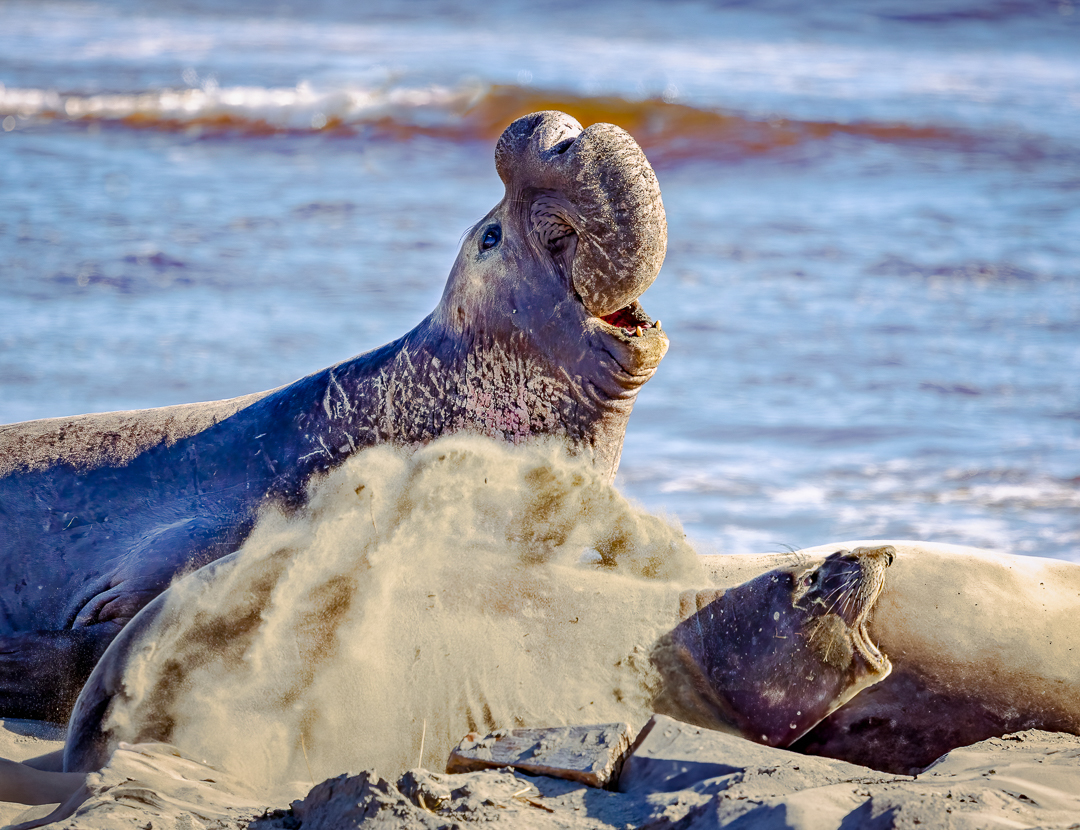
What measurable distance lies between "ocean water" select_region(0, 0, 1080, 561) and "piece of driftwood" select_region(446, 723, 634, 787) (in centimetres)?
278

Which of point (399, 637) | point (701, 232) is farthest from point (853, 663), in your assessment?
point (701, 232)

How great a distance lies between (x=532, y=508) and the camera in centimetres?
357

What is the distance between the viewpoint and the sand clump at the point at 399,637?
3.13m

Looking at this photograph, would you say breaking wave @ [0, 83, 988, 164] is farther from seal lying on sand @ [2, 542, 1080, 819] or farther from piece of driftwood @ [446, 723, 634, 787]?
piece of driftwood @ [446, 723, 634, 787]

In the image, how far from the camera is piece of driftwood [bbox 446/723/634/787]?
2668mm

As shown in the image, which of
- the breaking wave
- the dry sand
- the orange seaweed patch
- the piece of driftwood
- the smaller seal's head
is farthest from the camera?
the breaking wave

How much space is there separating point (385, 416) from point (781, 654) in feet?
5.35

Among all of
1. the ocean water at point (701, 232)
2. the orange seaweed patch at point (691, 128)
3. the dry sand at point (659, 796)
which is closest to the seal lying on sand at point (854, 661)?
the dry sand at point (659, 796)

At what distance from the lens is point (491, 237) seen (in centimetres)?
415

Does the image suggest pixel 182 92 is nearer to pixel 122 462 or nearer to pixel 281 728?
pixel 122 462

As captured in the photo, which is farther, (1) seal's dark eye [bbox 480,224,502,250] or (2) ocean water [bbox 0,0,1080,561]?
(2) ocean water [bbox 0,0,1080,561]

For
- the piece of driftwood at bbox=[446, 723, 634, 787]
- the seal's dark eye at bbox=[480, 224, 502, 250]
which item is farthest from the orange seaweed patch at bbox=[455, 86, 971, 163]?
the piece of driftwood at bbox=[446, 723, 634, 787]

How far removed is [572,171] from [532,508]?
1.05 metres

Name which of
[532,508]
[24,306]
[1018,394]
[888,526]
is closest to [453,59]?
[24,306]
